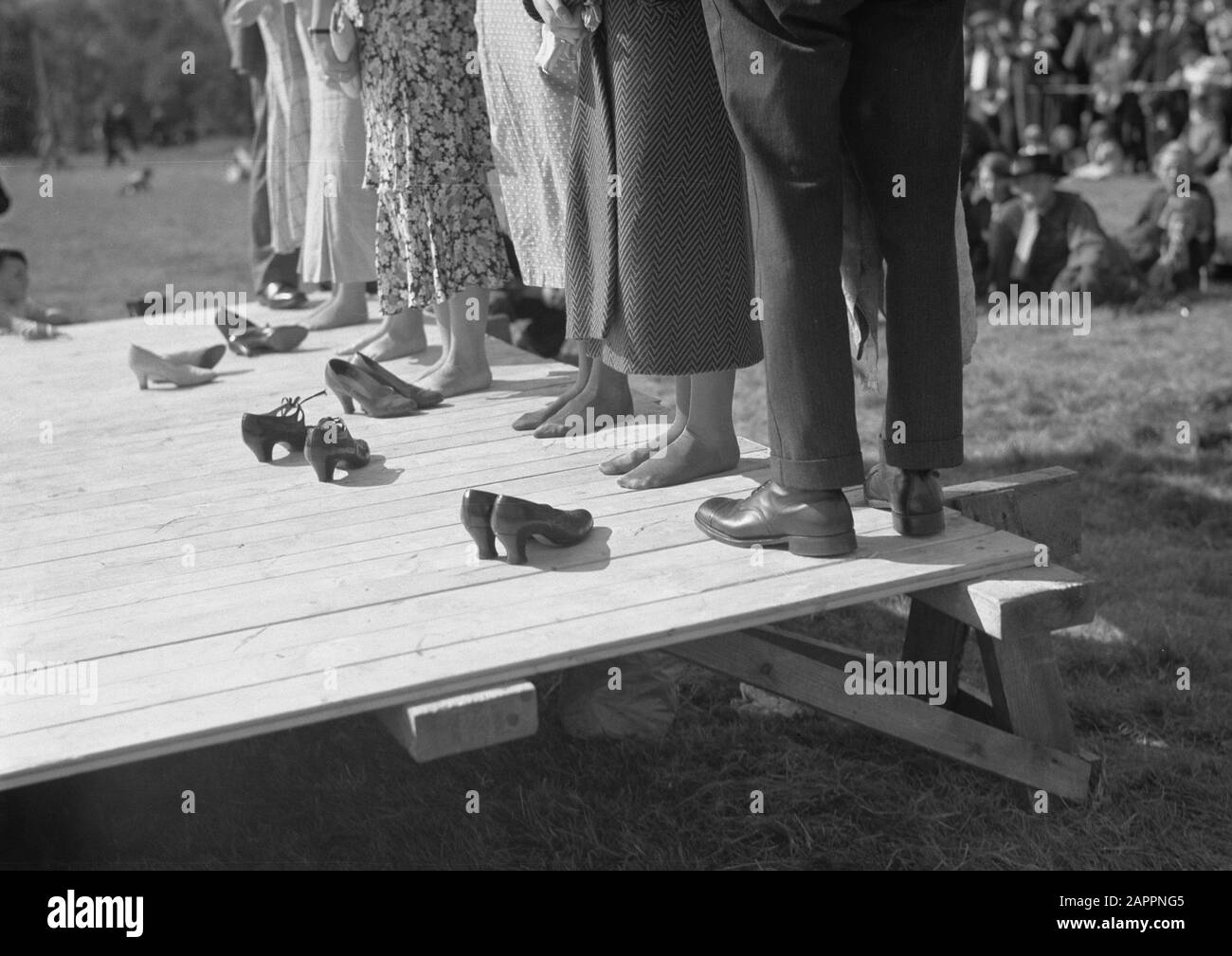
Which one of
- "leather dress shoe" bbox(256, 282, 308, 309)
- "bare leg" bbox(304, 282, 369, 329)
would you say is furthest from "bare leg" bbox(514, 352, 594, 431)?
"leather dress shoe" bbox(256, 282, 308, 309)

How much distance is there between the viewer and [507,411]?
13.1 feet

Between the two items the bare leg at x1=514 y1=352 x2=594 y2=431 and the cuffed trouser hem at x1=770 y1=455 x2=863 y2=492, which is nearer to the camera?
the cuffed trouser hem at x1=770 y1=455 x2=863 y2=492

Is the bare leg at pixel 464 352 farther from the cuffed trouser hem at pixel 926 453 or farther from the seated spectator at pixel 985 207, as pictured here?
the seated spectator at pixel 985 207

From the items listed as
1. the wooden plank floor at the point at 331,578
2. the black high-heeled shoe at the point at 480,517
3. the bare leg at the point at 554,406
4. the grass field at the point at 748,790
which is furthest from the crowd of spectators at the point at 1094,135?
the black high-heeled shoe at the point at 480,517

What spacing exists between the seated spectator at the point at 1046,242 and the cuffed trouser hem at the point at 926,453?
17.8ft

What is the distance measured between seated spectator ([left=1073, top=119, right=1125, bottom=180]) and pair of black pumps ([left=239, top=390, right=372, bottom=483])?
11864mm

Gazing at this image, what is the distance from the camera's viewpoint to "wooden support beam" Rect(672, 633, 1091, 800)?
2.75 m

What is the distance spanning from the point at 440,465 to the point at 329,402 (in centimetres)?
85

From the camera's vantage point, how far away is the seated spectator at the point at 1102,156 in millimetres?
14039

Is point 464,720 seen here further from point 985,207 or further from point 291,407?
point 985,207

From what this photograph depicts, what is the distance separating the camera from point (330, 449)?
3.45 metres

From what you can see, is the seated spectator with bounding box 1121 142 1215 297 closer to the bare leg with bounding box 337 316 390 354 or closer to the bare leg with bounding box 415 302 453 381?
the bare leg with bounding box 337 316 390 354

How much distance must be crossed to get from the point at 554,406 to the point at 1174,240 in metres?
5.31

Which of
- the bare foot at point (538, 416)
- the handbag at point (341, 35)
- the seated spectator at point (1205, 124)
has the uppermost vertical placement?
the handbag at point (341, 35)
